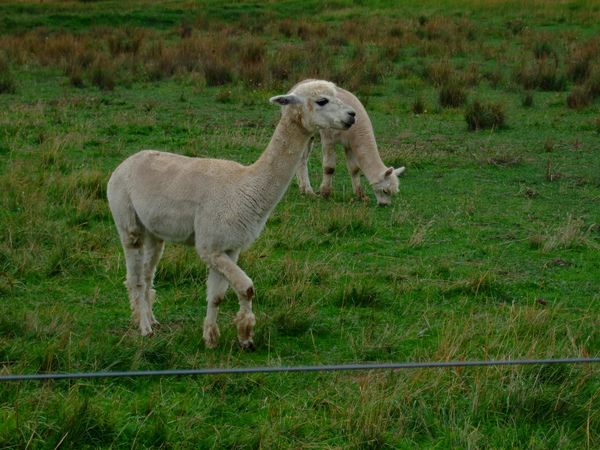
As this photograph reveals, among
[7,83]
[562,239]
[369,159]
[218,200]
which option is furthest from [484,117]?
[7,83]

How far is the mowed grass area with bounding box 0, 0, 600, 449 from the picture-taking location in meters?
4.02

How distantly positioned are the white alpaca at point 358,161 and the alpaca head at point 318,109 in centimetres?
363

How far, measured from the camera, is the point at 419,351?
16.0 feet

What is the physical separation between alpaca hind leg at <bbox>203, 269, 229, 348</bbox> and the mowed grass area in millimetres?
75

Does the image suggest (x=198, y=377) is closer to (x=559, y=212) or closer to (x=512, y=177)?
(x=559, y=212)

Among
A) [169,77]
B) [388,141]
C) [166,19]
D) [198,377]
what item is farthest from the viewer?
[166,19]

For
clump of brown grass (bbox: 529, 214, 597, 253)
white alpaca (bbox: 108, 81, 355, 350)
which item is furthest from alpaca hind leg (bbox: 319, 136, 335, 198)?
white alpaca (bbox: 108, 81, 355, 350)

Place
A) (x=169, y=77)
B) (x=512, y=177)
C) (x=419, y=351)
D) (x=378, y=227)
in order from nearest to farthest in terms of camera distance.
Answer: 1. (x=419, y=351)
2. (x=378, y=227)
3. (x=512, y=177)
4. (x=169, y=77)

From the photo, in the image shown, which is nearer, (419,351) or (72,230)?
(419,351)

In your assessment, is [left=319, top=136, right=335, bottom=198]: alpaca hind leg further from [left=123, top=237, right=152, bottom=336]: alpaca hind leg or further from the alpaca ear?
the alpaca ear

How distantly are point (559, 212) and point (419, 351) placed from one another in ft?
13.7

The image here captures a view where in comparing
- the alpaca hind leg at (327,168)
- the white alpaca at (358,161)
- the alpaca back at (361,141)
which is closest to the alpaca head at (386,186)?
the white alpaca at (358,161)

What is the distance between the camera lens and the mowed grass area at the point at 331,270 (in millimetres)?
4023

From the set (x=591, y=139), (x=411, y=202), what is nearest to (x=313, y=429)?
(x=411, y=202)
